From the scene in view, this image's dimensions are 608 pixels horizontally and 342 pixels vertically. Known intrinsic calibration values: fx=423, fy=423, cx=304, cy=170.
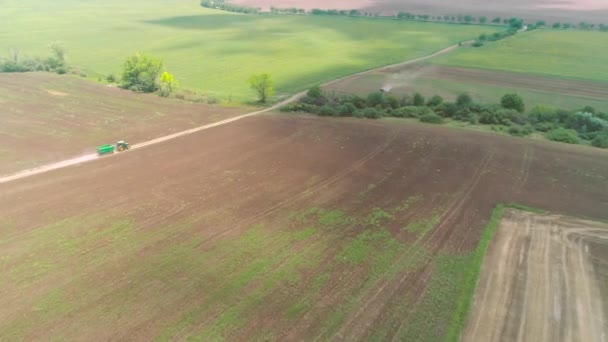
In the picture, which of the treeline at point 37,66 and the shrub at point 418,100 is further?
the treeline at point 37,66

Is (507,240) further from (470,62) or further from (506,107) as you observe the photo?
(470,62)

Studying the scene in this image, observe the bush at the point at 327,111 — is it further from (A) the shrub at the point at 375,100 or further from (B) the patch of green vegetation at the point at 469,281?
(B) the patch of green vegetation at the point at 469,281

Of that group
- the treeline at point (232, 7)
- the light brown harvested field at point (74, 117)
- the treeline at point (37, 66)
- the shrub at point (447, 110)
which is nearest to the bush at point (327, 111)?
the light brown harvested field at point (74, 117)

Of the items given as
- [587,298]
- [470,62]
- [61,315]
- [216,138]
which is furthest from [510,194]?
[470,62]

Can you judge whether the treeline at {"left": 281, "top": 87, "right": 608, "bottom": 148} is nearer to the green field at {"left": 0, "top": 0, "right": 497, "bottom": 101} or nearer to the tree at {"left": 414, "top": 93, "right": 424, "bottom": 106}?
the tree at {"left": 414, "top": 93, "right": 424, "bottom": 106}

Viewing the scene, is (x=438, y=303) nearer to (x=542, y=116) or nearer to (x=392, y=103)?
(x=392, y=103)

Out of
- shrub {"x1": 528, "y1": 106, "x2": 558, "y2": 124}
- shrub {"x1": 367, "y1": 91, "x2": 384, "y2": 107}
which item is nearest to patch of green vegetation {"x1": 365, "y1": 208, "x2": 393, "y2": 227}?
shrub {"x1": 367, "y1": 91, "x2": 384, "y2": 107}
